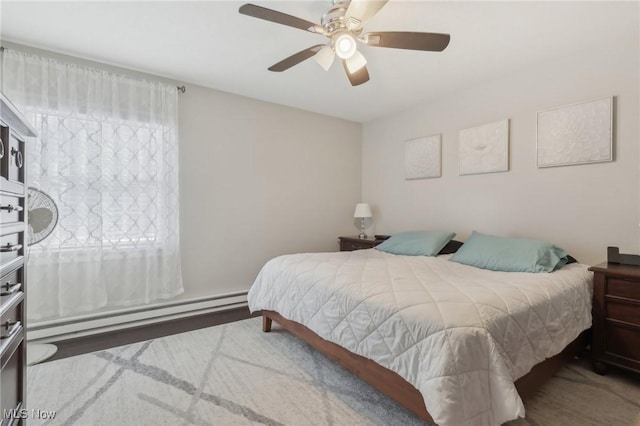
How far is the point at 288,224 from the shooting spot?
3857mm

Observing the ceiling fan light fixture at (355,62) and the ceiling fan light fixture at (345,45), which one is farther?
the ceiling fan light fixture at (355,62)

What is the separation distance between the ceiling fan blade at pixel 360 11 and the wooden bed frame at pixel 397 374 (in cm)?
188

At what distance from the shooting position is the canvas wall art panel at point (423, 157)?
3482mm

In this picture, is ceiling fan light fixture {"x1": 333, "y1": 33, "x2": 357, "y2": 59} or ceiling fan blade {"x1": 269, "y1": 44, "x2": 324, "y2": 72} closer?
ceiling fan light fixture {"x1": 333, "y1": 33, "x2": 357, "y2": 59}

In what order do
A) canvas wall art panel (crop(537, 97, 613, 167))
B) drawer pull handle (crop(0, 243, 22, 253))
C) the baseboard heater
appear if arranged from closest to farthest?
drawer pull handle (crop(0, 243, 22, 253))
canvas wall art panel (crop(537, 97, 613, 167))
the baseboard heater

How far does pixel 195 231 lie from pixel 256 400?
1.96 metres

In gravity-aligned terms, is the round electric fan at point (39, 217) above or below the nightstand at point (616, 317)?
above

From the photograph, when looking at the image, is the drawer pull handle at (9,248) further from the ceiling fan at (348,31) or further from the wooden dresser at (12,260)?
the ceiling fan at (348,31)

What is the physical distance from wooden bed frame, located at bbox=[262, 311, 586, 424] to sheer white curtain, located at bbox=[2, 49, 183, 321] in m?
1.69

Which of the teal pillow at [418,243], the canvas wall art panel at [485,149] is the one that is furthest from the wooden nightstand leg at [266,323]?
the canvas wall art panel at [485,149]

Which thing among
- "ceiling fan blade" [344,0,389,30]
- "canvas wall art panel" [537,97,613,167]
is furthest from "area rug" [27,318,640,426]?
"ceiling fan blade" [344,0,389,30]

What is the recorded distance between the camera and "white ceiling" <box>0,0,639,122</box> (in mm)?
1930

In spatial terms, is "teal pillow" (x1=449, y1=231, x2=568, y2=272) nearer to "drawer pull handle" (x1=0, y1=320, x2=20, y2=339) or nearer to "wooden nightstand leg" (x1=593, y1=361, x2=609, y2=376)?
"wooden nightstand leg" (x1=593, y1=361, x2=609, y2=376)

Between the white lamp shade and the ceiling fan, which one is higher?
the ceiling fan
